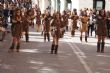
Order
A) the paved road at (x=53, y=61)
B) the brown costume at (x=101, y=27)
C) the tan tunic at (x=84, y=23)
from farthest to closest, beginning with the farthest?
the tan tunic at (x=84, y=23), the brown costume at (x=101, y=27), the paved road at (x=53, y=61)

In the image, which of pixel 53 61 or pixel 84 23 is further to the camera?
pixel 84 23

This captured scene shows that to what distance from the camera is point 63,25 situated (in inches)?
766

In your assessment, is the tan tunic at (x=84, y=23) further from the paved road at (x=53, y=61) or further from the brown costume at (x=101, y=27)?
the brown costume at (x=101, y=27)

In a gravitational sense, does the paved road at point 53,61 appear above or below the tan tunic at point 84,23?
below

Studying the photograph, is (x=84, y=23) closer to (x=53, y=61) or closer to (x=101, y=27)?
(x=101, y=27)

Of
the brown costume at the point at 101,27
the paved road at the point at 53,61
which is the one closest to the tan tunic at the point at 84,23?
the paved road at the point at 53,61

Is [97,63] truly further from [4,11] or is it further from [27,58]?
[4,11]

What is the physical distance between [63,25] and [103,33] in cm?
210

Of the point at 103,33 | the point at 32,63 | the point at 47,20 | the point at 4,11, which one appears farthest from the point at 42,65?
the point at 4,11

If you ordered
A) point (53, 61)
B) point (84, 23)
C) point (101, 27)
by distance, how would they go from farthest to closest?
point (84, 23)
point (101, 27)
point (53, 61)

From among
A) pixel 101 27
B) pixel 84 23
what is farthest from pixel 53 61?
pixel 84 23

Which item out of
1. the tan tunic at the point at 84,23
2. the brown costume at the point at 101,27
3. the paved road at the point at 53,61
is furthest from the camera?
the tan tunic at the point at 84,23

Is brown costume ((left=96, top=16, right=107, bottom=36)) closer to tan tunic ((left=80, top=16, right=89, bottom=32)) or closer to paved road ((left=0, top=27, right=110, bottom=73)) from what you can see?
paved road ((left=0, top=27, right=110, bottom=73))

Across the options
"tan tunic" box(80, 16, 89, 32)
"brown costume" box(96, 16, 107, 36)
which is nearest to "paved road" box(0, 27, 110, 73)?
"brown costume" box(96, 16, 107, 36)
